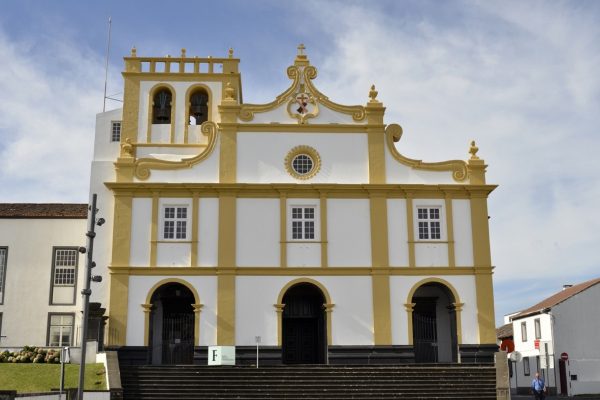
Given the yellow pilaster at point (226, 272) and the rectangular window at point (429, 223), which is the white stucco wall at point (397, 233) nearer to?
the rectangular window at point (429, 223)

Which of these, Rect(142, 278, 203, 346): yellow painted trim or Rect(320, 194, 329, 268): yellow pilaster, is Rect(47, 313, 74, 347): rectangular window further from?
Rect(320, 194, 329, 268): yellow pilaster

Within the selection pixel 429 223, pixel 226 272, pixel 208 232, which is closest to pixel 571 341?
pixel 429 223

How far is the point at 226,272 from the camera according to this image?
33969 millimetres

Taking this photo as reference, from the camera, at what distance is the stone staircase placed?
1130 inches

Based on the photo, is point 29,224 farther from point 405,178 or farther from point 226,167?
point 405,178

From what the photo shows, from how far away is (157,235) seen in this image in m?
34.3

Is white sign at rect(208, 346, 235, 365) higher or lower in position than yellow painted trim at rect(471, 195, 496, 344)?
lower

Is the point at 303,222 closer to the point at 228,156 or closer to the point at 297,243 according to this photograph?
the point at 297,243

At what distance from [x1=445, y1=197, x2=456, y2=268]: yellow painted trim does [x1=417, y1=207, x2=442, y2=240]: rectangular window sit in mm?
395

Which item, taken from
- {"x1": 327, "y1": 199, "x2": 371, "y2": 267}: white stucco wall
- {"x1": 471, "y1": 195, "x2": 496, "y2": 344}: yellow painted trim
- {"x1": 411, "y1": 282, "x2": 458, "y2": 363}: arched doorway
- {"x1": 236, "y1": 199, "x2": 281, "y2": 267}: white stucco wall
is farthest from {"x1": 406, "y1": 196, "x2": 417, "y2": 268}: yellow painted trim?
{"x1": 236, "y1": 199, "x2": 281, "y2": 267}: white stucco wall

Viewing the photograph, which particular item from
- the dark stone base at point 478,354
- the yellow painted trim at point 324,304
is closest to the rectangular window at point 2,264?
the yellow painted trim at point 324,304

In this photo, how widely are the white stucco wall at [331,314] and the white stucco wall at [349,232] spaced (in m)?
0.84

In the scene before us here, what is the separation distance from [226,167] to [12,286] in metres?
12.0

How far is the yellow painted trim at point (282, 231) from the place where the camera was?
34.4 meters
